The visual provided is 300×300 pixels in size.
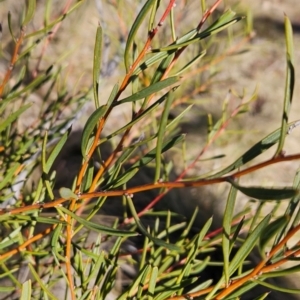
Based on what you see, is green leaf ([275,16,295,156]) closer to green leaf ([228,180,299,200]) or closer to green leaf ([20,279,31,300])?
green leaf ([228,180,299,200])

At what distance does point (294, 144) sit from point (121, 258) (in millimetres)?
847

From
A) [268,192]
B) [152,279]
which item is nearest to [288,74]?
[268,192]

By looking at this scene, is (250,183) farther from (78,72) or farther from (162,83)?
(162,83)

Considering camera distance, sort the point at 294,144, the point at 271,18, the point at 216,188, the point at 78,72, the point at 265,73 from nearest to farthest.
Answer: the point at 216,188 < the point at 294,144 < the point at 265,73 < the point at 271,18 < the point at 78,72

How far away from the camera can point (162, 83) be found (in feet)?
0.84

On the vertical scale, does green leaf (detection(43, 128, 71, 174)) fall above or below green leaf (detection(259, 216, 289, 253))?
above

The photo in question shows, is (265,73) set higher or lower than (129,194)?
lower

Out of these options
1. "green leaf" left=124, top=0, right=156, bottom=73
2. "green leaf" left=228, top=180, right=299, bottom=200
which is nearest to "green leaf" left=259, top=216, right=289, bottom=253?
"green leaf" left=228, top=180, right=299, bottom=200

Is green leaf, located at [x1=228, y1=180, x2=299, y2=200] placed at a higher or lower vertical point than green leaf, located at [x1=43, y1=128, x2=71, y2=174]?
lower

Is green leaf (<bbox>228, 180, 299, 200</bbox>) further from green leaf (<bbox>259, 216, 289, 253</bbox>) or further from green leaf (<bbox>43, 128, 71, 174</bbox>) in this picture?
green leaf (<bbox>43, 128, 71, 174</bbox>)

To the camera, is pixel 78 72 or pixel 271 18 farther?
pixel 78 72

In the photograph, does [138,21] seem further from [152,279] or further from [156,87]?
[152,279]

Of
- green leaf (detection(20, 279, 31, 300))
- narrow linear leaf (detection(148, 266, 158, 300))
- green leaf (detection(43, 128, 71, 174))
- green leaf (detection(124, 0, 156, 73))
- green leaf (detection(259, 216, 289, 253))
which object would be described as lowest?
narrow linear leaf (detection(148, 266, 158, 300))

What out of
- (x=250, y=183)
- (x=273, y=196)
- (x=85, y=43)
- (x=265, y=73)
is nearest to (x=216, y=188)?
(x=250, y=183)
